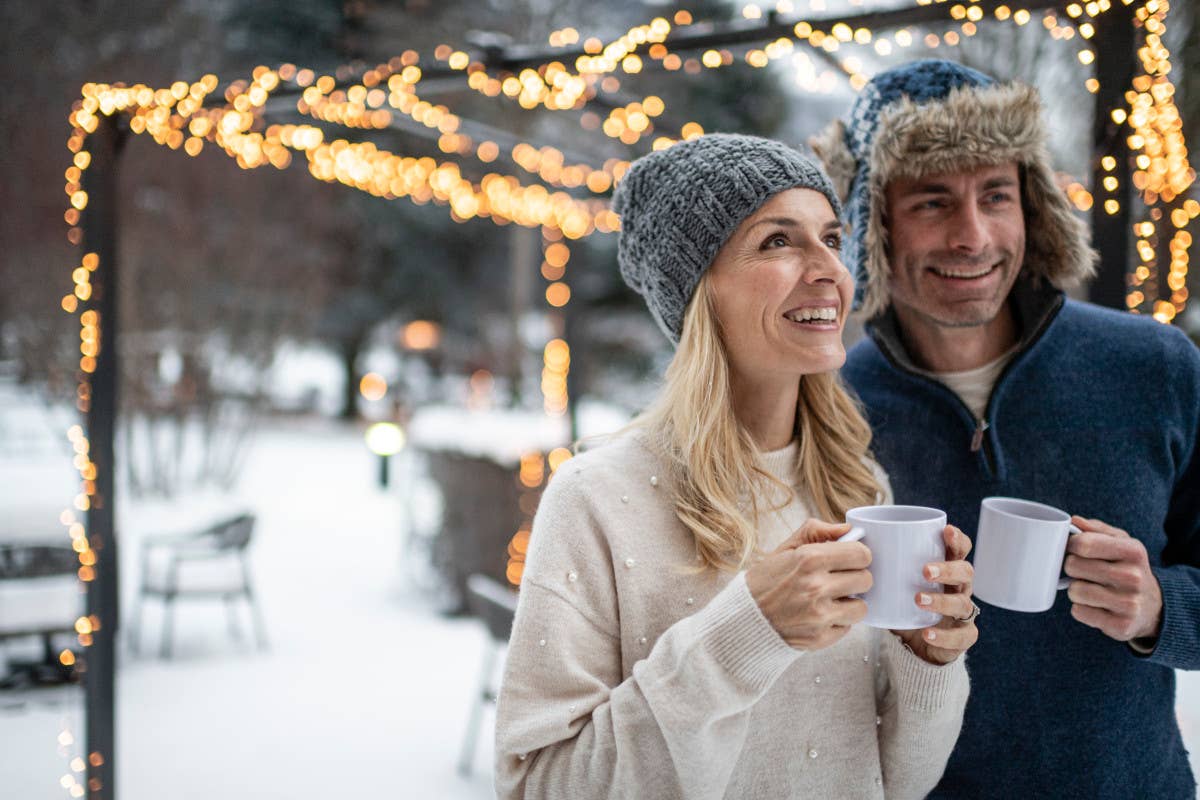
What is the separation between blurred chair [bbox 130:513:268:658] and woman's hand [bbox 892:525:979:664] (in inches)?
192

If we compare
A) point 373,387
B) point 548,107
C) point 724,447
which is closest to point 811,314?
point 724,447

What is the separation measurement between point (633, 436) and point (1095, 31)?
145 cm

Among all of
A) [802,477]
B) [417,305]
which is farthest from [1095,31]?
[417,305]

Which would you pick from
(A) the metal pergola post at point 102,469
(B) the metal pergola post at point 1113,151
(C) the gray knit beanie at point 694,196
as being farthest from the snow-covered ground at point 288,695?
(C) the gray knit beanie at point 694,196

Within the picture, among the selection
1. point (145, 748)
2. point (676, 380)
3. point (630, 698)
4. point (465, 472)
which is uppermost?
point (676, 380)

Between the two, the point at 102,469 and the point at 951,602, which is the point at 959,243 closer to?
the point at 951,602

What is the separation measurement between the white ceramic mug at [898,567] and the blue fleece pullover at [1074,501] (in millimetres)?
513

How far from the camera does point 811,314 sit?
121cm

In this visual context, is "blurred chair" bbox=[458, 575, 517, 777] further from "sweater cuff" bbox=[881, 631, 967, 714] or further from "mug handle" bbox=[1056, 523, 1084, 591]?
"mug handle" bbox=[1056, 523, 1084, 591]

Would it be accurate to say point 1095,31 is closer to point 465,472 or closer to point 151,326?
point 465,472

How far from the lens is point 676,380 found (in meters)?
1.28

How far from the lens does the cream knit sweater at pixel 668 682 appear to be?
3.31 ft

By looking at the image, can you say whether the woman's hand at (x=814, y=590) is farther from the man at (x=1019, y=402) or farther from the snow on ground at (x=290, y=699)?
the snow on ground at (x=290, y=699)

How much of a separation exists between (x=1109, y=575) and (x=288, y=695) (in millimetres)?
4482
